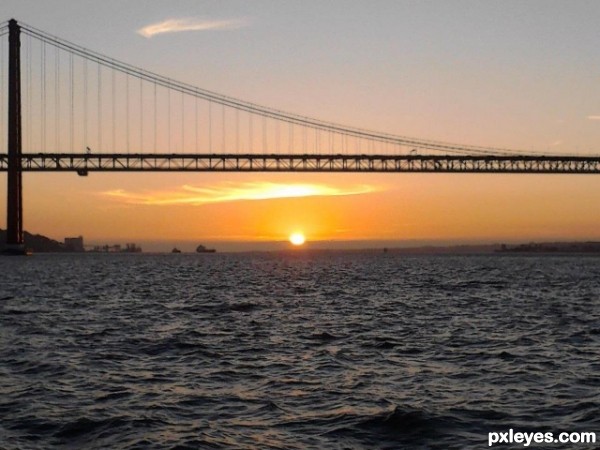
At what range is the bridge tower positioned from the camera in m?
85.8

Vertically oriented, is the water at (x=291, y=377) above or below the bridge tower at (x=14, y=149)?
below

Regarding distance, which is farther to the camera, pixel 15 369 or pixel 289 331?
pixel 289 331

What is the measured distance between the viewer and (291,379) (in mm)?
14633

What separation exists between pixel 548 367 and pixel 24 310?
18.9 meters

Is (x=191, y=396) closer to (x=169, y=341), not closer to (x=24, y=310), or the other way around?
(x=169, y=341)

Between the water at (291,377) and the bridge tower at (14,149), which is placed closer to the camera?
the water at (291,377)

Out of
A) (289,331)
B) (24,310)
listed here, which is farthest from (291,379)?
(24,310)

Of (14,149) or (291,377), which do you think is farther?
(14,149)

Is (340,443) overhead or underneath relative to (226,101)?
underneath

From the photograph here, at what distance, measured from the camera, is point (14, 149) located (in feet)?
286

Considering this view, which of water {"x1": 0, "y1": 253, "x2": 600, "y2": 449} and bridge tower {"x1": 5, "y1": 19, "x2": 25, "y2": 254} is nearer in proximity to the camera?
water {"x1": 0, "y1": 253, "x2": 600, "y2": 449}

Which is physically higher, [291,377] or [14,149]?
[14,149]

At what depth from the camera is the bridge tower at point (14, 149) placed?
85.8m

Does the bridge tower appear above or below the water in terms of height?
above
